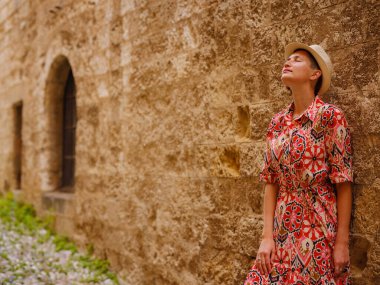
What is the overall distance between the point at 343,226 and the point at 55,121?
500 cm

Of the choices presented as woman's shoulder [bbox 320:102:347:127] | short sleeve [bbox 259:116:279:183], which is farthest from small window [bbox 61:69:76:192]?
woman's shoulder [bbox 320:102:347:127]

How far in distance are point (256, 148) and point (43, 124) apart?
4.30 metres

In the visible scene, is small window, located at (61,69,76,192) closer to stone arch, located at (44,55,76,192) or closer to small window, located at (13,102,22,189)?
stone arch, located at (44,55,76,192)

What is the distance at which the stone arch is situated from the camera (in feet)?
20.9

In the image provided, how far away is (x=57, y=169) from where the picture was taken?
6418mm

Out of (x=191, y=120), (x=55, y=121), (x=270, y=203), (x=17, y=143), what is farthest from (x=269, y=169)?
(x=17, y=143)

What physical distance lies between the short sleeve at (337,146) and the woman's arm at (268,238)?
35cm

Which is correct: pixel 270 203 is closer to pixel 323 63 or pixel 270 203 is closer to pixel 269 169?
pixel 269 169

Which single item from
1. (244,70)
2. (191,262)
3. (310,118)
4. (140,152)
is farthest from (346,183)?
(140,152)

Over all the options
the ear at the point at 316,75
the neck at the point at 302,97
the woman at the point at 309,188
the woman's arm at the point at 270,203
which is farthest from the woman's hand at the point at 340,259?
the ear at the point at 316,75

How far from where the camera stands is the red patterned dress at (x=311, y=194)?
2.16 m

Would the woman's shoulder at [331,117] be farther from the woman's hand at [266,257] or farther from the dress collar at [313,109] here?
the woman's hand at [266,257]

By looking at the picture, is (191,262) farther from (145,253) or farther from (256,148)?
(256,148)

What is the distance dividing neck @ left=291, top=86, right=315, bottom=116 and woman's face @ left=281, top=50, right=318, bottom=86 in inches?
1.5
